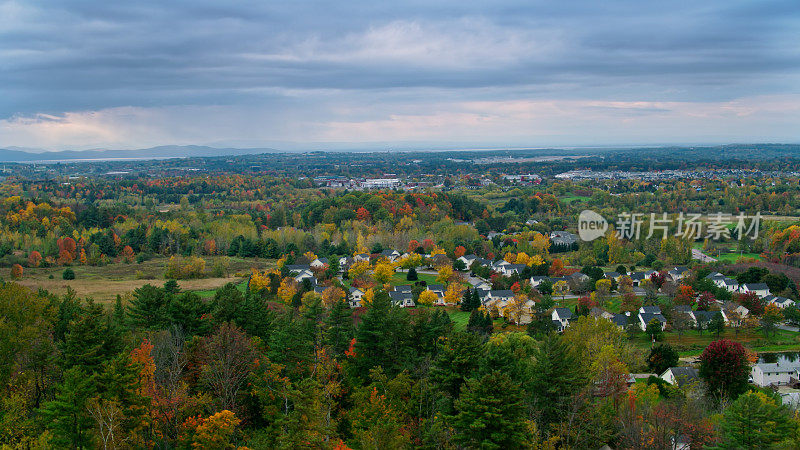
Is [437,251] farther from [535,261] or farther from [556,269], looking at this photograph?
[556,269]

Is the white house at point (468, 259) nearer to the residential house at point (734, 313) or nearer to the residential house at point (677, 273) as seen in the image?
the residential house at point (677, 273)

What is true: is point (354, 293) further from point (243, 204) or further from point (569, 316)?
point (243, 204)

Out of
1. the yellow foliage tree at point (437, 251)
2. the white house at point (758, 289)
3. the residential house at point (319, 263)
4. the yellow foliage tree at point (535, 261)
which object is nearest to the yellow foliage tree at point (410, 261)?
the yellow foliage tree at point (437, 251)

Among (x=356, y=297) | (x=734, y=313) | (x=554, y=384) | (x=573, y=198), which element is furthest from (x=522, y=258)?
(x=573, y=198)

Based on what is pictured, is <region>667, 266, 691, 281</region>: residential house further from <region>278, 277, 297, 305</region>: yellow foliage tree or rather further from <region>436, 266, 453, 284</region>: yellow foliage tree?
<region>278, 277, 297, 305</region>: yellow foliage tree

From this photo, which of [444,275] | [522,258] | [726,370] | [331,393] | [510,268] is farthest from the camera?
[522,258]

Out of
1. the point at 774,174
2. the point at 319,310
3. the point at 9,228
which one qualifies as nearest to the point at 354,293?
the point at 319,310

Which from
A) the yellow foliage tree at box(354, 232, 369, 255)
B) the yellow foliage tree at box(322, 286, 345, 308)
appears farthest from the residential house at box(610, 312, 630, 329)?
the yellow foliage tree at box(354, 232, 369, 255)

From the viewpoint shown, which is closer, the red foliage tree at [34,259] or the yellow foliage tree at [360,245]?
the red foliage tree at [34,259]
